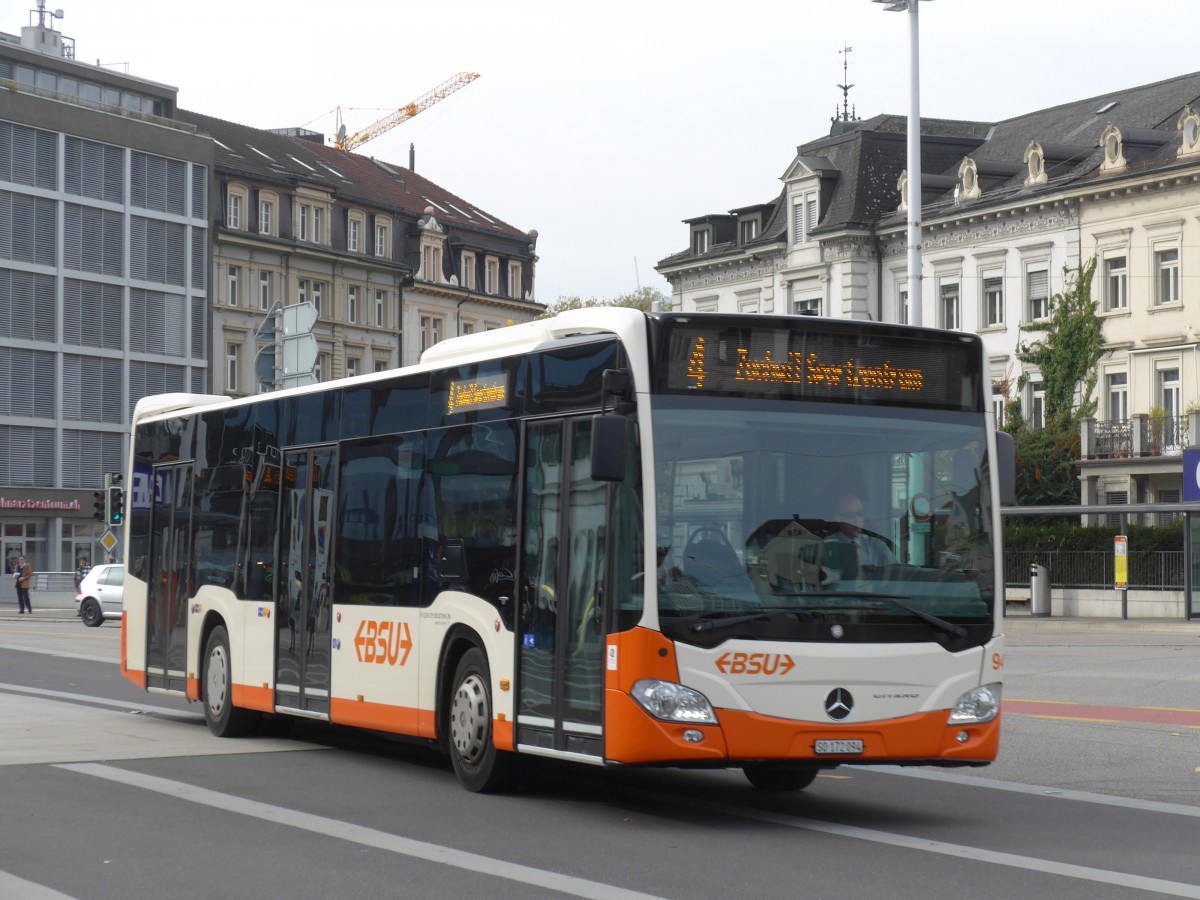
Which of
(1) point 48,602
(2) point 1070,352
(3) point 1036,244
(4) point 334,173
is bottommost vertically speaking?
(1) point 48,602

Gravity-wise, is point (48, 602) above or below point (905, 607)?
below

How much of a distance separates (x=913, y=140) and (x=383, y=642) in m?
20.8

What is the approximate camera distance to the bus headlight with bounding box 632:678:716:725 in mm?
10297

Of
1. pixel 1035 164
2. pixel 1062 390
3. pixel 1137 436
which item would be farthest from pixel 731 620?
pixel 1035 164

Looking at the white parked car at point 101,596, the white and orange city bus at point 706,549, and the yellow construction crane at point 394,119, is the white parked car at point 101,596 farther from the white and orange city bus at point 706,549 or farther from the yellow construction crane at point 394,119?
the yellow construction crane at point 394,119

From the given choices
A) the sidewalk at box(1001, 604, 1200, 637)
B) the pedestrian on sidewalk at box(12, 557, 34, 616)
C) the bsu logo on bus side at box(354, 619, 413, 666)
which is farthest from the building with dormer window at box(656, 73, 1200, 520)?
the bsu logo on bus side at box(354, 619, 413, 666)

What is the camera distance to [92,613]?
155 feet

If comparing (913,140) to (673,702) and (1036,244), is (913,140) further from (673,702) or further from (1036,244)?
(1036,244)

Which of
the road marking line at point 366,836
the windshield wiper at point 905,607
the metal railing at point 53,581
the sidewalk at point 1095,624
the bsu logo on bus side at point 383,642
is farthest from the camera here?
the metal railing at point 53,581

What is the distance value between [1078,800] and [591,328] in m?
4.33

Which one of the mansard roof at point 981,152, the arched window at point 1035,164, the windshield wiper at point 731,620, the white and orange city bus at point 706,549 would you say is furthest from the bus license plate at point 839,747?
the arched window at point 1035,164

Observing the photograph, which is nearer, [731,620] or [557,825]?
[731,620]

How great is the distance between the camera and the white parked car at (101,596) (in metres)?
47.1

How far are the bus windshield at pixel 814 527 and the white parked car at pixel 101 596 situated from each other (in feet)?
126
